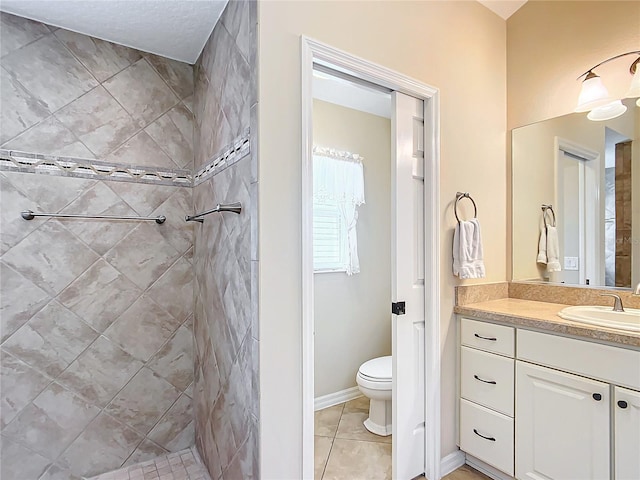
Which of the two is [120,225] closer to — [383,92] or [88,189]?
[88,189]

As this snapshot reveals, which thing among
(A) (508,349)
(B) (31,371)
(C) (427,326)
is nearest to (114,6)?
(B) (31,371)

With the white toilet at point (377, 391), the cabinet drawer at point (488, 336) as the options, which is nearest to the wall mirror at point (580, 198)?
the cabinet drawer at point (488, 336)

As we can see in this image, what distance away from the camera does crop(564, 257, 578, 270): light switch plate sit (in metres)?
1.98

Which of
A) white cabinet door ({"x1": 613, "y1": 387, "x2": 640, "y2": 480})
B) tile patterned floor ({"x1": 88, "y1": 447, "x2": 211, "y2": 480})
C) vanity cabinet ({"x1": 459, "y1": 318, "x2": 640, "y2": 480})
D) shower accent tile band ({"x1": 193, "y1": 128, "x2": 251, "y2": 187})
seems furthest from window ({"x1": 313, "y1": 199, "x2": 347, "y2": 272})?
white cabinet door ({"x1": 613, "y1": 387, "x2": 640, "y2": 480})

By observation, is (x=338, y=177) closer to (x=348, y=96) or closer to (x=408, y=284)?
(x=348, y=96)

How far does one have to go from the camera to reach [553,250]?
82.4 inches

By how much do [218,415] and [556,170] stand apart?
2.44 m

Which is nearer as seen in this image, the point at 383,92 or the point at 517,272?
the point at 383,92

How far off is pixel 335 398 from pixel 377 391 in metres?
0.71

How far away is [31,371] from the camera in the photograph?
1786 mm

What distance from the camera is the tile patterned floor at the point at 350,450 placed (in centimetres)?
191

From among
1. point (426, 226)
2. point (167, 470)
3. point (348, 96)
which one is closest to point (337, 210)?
point (348, 96)

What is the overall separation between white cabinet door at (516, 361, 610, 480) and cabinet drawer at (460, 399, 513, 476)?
0.18ft

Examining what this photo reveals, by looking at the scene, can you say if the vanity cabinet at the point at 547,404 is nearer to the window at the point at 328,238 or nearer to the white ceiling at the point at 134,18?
the window at the point at 328,238
